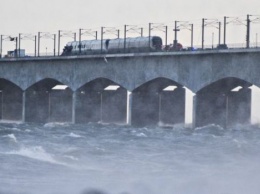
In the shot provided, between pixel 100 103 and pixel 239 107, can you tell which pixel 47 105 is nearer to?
pixel 100 103

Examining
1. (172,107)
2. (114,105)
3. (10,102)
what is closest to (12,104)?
(10,102)

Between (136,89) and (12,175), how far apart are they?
54602mm

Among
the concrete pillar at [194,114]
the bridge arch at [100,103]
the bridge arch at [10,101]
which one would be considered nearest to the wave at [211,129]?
the concrete pillar at [194,114]

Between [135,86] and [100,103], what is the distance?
35.6ft

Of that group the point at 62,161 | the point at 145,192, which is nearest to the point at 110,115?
the point at 62,161

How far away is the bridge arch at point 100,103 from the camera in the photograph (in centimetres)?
8462

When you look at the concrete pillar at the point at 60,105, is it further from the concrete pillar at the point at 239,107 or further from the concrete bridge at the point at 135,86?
the concrete pillar at the point at 239,107

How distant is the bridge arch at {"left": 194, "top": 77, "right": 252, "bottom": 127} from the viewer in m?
69.4

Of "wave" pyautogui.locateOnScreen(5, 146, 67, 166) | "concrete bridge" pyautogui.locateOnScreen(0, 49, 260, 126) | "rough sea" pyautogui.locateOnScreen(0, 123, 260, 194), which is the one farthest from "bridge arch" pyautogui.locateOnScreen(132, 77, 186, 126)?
"wave" pyautogui.locateOnScreen(5, 146, 67, 166)

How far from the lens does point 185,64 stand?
2830 inches

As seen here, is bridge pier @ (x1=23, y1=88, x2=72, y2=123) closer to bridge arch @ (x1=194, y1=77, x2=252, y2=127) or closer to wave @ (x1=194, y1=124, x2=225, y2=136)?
bridge arch @ (x1=194, y1=77, x2=252, y2=127)

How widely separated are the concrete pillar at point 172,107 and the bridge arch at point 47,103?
16.4 metres

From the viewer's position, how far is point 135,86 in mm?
76562

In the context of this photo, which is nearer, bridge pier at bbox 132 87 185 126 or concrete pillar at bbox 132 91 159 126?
concrete pillar at bbox 132 91 159 126
